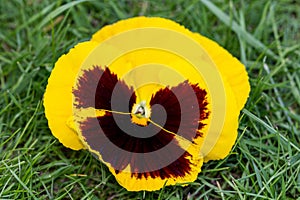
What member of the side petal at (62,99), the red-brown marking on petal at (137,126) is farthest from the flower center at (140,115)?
the side petal at (62,99)

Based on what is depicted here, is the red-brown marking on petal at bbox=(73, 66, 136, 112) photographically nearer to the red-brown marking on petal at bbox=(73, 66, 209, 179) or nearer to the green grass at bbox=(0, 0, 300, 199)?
the red-brown marking on petal at bbox=(73, 66, 209, 179)

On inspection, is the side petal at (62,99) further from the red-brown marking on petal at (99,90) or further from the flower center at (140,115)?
the flower center at (140,115)

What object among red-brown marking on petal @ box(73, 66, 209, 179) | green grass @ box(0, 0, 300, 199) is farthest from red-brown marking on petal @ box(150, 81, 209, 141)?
green grass @ box(0, 0, 300, 199)

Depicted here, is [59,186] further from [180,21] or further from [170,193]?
[180,21]

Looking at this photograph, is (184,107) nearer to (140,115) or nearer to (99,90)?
(140,115)

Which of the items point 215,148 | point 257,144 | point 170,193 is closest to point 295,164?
point 257,144

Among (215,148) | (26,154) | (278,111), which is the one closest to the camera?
(215,148)

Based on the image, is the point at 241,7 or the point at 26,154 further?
the point at 241,7

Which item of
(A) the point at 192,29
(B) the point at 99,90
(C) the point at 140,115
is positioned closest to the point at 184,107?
(C) the point at 140,115
